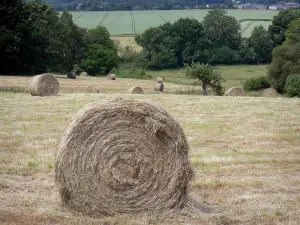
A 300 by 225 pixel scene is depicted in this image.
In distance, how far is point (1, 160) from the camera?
12719mm

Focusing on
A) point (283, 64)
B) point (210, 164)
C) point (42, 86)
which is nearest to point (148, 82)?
point (283, 64)

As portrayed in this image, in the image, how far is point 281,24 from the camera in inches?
2916

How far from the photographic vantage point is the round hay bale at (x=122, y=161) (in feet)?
29.2

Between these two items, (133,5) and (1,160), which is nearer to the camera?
(1,160)

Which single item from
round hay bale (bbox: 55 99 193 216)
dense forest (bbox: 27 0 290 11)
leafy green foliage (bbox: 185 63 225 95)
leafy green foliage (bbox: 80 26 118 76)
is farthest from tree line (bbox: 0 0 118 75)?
dense forest (bbox: 27 0 290 11)

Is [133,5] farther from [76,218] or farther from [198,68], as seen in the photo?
[76,218]

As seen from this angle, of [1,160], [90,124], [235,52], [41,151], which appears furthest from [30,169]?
[235,52]

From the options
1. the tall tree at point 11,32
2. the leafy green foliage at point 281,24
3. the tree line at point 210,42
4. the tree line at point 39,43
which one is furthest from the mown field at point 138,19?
the tall tree at point 11,32

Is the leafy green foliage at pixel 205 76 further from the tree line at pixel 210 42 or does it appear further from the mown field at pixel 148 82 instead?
the tree line at pixel 210 42

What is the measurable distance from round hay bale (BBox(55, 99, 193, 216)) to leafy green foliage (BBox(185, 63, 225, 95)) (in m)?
27.3

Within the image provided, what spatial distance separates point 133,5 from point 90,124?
364ft

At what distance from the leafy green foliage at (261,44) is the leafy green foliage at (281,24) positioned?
981 mm

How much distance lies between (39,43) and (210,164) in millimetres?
39646

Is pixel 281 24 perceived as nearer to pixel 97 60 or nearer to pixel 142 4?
pixel 97 60
